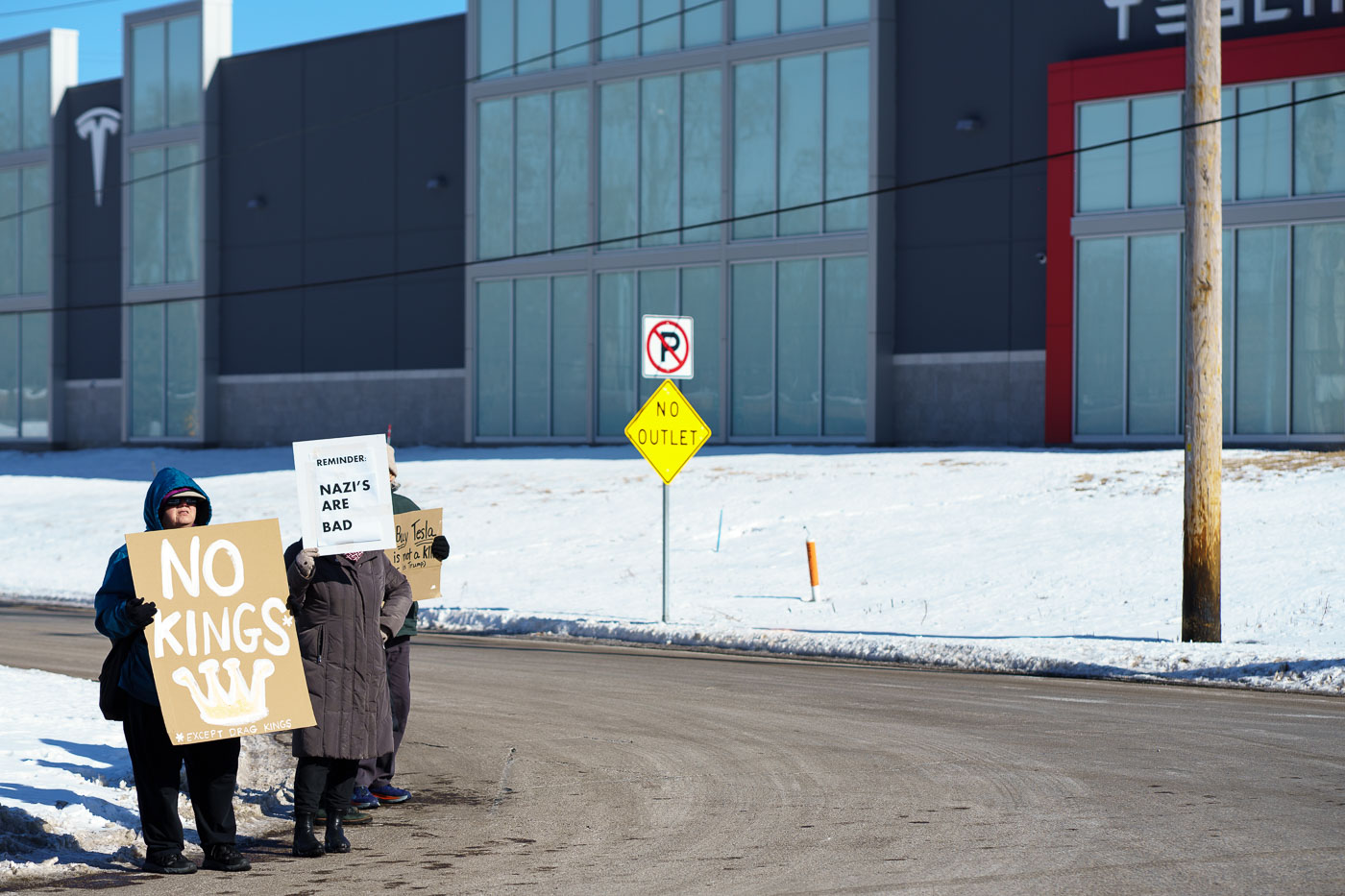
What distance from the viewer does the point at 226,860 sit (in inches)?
279

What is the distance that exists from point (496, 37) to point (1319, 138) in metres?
18.9

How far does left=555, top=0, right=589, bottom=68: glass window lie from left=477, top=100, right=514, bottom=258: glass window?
70.7 inches

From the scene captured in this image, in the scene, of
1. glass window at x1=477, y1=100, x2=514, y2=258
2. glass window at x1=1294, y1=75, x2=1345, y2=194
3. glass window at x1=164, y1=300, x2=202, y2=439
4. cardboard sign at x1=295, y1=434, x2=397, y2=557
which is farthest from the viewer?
glass window at x1=164, y1=300, x2=202, y2=439

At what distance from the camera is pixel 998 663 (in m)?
14.9

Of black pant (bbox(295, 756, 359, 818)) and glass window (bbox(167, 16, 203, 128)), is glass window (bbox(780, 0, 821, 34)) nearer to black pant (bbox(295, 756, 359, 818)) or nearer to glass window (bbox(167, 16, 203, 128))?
glass window (bbox(167, 16, 203, 128))

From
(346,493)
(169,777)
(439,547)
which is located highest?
(346,493)

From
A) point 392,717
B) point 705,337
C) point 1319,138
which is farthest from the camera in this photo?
point 705,337

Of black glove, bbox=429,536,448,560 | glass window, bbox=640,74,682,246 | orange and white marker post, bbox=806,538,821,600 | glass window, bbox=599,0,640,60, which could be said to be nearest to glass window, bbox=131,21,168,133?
glass window, bbox=599,0,640,60

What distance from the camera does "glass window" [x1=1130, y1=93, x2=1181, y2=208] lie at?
30.1 meters

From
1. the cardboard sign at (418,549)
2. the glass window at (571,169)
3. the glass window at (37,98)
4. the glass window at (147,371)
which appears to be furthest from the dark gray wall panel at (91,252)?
the cardboard sign at (418,549)

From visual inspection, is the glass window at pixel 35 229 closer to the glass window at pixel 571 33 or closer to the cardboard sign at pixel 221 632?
the glass window at pixel 571 33

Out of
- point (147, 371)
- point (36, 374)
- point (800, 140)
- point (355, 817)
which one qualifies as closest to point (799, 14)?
point (800, 140)

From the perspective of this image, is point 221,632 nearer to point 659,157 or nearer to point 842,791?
point 842,791

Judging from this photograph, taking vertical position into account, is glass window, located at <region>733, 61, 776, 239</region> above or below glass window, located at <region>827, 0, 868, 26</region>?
below
